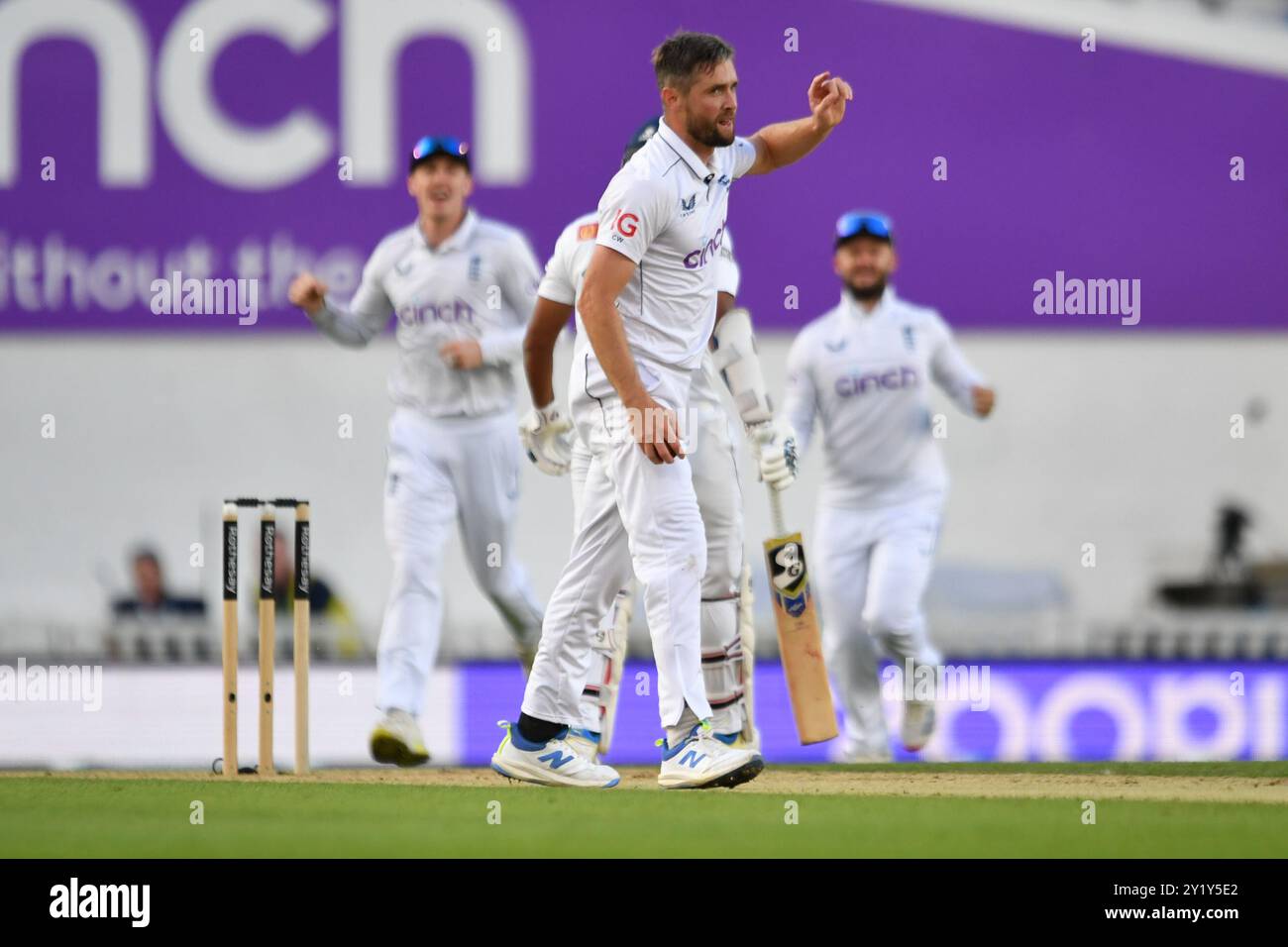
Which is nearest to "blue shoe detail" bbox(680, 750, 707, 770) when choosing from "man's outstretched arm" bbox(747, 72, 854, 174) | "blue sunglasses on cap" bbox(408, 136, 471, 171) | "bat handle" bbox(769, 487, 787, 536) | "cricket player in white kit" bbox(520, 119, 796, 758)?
"cricket player in white kit" bbox(520, 119, 796, 758)

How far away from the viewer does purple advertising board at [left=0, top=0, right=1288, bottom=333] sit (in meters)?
13.6

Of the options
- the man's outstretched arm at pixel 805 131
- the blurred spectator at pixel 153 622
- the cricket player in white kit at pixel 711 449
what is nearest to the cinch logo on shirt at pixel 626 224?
the cricket player in white kit at pixel 711 449

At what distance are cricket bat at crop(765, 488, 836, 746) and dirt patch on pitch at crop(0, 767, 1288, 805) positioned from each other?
19cm

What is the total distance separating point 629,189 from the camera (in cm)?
541

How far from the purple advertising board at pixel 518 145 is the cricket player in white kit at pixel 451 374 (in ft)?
17.9

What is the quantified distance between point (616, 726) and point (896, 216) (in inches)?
201

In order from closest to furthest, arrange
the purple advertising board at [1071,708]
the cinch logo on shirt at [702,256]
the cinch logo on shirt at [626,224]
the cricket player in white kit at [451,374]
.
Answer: the cinch logo on shirt at [626,224] → the cinch logo on shirt at [702,256] → the cricket player in white kit at [451,374] → the purple advertising board at [1071,708]

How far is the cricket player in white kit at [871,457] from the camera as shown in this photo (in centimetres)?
878

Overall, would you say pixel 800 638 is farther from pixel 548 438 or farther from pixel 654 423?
pixel 654 423

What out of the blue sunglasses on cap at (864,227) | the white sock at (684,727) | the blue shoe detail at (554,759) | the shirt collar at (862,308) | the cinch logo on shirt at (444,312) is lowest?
the blue shoe detail at (554,759)

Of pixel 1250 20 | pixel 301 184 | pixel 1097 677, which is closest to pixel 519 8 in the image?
pixel 301 184

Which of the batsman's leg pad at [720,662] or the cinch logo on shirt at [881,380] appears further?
the cinch logo on shirt at [881,380]

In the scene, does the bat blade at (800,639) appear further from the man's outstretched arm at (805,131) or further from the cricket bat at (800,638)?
the man's outstretched arm at (805,131)

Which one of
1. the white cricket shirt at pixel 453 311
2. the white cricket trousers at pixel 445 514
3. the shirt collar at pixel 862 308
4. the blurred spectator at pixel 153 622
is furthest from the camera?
the blurred spectator at pixel 153 622
